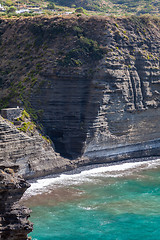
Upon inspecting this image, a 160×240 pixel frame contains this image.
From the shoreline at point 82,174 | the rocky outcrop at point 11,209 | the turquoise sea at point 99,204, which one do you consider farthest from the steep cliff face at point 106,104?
the rocky outcrop at point 11,209

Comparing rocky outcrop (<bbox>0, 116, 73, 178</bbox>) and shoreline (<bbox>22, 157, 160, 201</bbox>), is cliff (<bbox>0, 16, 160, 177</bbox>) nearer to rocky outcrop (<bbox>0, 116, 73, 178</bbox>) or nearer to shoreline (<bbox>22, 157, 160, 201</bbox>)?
rocky outcrop (<bbox>0, 116, 73, 178</bbox>)

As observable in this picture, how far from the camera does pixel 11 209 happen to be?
81.0ft

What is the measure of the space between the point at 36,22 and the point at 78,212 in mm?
37979

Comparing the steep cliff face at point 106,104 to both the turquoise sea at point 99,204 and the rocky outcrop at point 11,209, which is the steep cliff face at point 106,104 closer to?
the turquoise sea at point 99,204

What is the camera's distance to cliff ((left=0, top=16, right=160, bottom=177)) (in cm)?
6969

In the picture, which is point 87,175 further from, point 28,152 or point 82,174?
point 28,152

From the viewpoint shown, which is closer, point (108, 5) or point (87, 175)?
point (87, 175)

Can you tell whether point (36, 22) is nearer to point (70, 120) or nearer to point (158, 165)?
point (70, 120)

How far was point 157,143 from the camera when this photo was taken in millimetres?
77312

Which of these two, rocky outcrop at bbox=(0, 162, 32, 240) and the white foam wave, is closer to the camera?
rocky outcrop at bbox=(0, 162, 32, 240)

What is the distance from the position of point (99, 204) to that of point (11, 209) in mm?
29396

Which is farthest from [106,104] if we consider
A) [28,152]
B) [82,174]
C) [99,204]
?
[99,204]

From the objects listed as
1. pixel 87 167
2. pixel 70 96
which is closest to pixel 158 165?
pixel 87 167

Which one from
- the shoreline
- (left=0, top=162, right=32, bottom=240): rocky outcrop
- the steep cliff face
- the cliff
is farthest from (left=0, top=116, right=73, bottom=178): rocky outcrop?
(left=0, top=162, right=32, bottom=240): rocky outcrop
